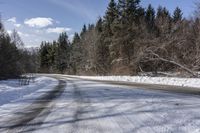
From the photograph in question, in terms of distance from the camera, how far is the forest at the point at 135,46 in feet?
104

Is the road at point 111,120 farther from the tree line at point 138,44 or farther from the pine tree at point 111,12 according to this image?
the pine tree at point 111,12

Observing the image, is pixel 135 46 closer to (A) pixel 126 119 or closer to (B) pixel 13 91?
(B) pixel 13 91

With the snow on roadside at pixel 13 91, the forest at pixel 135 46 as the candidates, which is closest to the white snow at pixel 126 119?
the snow on roadside at pixel 13 91

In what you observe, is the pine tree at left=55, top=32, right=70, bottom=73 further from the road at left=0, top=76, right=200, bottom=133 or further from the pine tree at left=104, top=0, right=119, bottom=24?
the road at left=0, top=76, right=200, bottom=133

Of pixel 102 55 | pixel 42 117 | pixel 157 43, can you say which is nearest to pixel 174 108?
pixel 42 117

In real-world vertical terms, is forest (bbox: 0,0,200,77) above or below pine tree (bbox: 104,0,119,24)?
below

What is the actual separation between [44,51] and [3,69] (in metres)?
64.3

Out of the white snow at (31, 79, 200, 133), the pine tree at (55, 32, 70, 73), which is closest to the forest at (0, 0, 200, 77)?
the pine tree at (55, 32, 70, 73)

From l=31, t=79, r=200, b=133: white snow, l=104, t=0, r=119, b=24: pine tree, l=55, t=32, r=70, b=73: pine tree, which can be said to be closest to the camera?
l=31, t=79, r=200, b=133: white snow

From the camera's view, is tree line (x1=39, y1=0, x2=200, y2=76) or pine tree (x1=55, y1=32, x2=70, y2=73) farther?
pine tree (x1=55, y1=32, x2=70, y2=73)

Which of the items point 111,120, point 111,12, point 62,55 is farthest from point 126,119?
point 62,55

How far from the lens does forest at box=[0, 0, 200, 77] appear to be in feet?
104

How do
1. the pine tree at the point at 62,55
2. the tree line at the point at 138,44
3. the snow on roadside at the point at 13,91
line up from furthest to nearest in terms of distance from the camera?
the pine tree at the point at 62,55 → the tree line at the point at 138,44 → the snow on roadside at the point at 13,91

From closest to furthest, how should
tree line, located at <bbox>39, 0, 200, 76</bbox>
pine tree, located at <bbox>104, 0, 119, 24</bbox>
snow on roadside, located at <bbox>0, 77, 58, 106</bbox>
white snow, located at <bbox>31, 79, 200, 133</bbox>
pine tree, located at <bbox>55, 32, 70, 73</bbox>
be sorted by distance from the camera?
white snow, located at <bbox>31, 79, 200, 133</bbox>, snow on roadside, located at <bbox>0, 77, 58, 106</bbox>, tree line, located at <bbox>39, 0, 200, 76</bbox>, pine tree, located at <bbox>104, 0, 119, 24</bbox>, pine tree, located at <bbox>55, 32, 70, 73</bbox>
